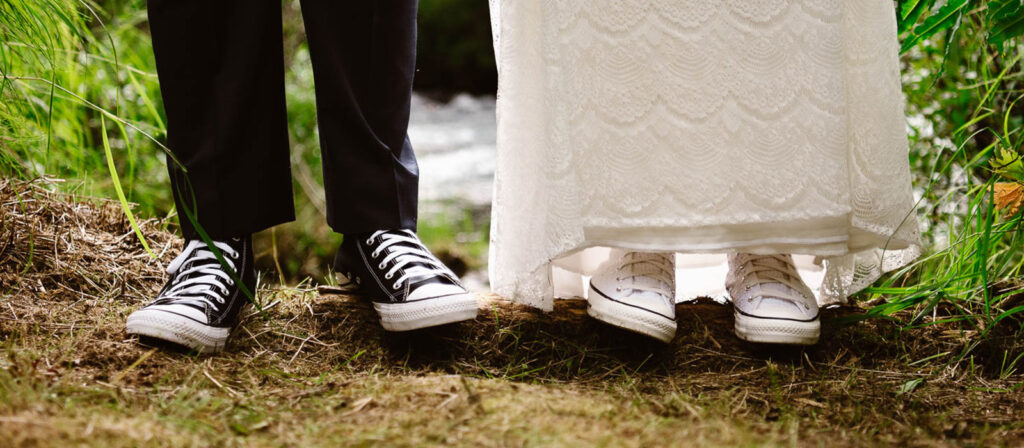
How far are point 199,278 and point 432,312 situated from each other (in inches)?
13.2

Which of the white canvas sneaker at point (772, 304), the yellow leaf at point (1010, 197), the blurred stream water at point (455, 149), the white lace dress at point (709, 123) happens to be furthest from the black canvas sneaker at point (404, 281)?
the blurred stream water at point (455, 149)

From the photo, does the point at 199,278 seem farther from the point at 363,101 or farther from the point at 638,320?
the point at 638,320

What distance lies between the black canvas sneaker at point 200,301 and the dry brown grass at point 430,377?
27 millimetres

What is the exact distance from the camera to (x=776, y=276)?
3.64 feet

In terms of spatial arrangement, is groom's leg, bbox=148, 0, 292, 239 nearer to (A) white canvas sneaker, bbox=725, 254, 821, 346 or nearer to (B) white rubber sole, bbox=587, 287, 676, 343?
(B) white rubber sole, bbox=587, 287, 676, 343

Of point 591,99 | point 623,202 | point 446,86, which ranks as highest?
point 591,99

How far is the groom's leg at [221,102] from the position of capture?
3.44ft

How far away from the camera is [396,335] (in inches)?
43.1

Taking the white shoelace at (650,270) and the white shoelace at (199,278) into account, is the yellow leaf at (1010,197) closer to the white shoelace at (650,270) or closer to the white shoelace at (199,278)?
the white shoelace at (650,270)

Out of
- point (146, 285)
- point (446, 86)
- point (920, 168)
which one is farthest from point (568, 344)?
point (446, 86)

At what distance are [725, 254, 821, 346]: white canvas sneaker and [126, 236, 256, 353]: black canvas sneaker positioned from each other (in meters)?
0.72

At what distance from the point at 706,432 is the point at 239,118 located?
2.49 feet

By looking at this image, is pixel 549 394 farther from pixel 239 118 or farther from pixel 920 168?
pixel 920 168

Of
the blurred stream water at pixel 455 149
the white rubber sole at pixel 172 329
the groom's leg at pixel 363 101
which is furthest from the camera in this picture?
the blurred stream water at pixel 455 149
